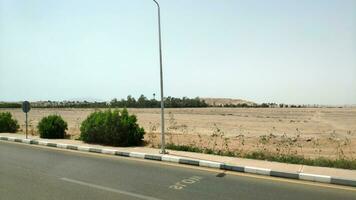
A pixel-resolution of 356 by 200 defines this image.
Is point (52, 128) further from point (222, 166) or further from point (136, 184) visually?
point (136, 184)

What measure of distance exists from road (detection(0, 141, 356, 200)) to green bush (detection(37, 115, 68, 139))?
29.0 feet

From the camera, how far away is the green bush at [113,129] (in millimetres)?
17797

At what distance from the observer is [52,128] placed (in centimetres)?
2186

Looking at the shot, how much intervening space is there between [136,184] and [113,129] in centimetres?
850

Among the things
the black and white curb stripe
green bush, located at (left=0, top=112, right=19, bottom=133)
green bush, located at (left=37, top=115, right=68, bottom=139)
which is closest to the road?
the black and white curb stripe

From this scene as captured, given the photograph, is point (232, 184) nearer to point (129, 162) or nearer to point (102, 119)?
point (129, 162)

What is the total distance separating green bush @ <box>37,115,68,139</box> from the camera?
71.6 ft

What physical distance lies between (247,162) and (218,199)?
4.26 meters

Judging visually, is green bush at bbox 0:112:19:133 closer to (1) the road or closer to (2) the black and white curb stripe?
(2) the black and white curb stripe

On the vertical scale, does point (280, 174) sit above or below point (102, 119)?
below

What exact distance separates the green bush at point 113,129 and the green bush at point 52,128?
3077 millimetres

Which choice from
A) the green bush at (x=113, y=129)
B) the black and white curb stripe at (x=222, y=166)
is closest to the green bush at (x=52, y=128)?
the green bush at (x=113, y=129)

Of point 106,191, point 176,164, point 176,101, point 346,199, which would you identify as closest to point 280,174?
point 346,199

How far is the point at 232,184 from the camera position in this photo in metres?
9.48
